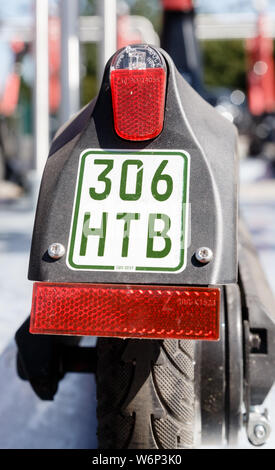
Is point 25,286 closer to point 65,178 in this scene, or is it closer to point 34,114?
point 65,178

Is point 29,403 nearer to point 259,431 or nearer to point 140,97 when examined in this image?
point 259,431

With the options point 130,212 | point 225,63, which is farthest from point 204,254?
point 225,63

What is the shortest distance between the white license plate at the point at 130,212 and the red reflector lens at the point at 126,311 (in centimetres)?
6

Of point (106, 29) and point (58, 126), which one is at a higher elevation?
point (58, 126)

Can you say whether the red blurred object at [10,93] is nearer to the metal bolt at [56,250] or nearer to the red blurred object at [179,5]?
the red blurred object at [179,5]

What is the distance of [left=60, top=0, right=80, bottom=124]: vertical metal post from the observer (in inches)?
238

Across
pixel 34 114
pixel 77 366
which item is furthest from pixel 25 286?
pixel 34 114

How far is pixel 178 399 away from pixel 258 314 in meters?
0.37

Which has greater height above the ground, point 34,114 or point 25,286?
point 34,114

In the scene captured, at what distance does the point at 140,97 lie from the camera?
4.76 ft

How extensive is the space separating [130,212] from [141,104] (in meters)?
0.25

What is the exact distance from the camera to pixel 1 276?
12.7 feet

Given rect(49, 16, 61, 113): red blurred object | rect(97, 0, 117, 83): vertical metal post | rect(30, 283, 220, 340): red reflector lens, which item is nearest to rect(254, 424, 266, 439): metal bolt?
rect(30, 283, 220, 340): red reflector lens

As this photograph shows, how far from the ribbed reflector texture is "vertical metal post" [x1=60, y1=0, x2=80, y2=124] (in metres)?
4.65
